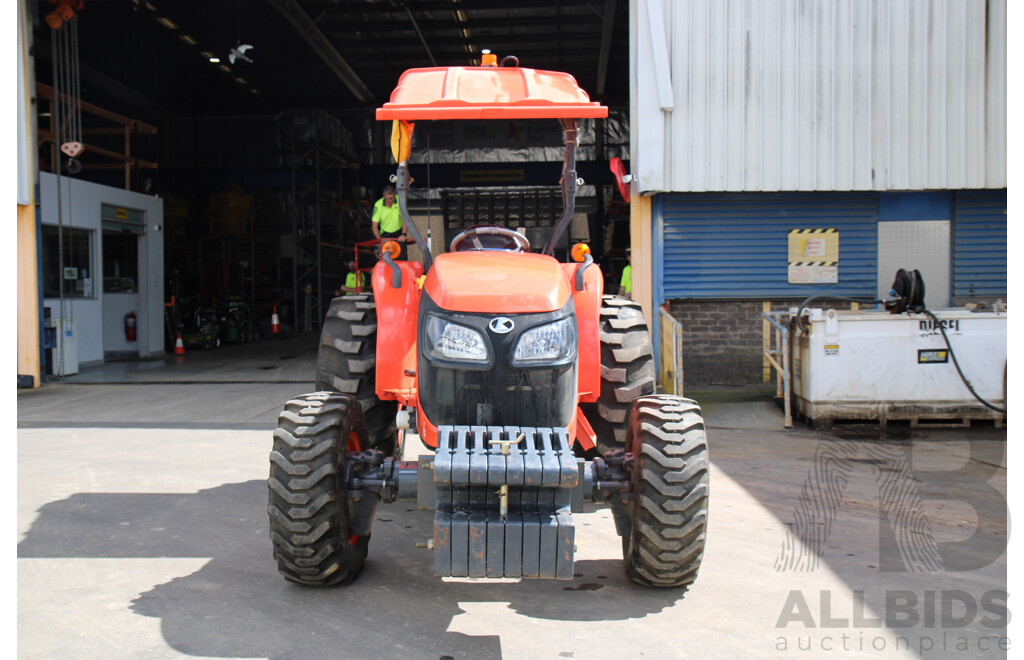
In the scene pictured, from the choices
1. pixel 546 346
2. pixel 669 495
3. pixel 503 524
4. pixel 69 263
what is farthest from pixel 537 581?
pixel 69 263

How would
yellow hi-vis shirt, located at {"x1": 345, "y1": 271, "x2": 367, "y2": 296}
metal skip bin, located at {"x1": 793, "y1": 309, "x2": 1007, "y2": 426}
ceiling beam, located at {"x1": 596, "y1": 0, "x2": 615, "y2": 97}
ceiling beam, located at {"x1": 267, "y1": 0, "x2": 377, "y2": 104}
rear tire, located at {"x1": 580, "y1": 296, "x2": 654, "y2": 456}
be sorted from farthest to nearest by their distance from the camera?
yellow hi-vis shirt, located at {"x1": 345, "y1": 271, "x2": 367, "y2": 296}, ceiling beam, located at {"x1": 267, "y1": 0, "x2": 377, "y2": 104}, ceiling beam, located at {"x1": 596, "y1": 0, "x2": 615, "y2": 97}, metal skip bin, located at {"x1": 793, "y1": 309, "x2": 1007, "y2": 426}, rear tire, located at {"x1": 580, "y1": 296, "x2": 654, "y2": 456}

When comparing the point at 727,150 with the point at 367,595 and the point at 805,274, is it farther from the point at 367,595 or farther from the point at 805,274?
the point at 367,595

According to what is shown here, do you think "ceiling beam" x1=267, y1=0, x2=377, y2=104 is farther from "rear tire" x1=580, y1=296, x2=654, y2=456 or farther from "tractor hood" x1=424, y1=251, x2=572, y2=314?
"tractor hood" x1=424, y1=251, x2=572, y2=314

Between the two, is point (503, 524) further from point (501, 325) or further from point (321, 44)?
point (321, 44)

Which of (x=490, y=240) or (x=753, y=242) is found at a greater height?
(x=753, y=242)

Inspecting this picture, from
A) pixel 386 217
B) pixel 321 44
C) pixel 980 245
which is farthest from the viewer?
pixel 321 44

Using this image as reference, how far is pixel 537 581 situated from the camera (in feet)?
14.6

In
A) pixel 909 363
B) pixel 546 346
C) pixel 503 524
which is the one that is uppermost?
pixel 546 346

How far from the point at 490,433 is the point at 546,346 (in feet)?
1.77

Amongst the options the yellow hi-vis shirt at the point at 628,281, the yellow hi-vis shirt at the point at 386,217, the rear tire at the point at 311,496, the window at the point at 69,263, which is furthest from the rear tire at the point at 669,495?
the window at the point at 69,263

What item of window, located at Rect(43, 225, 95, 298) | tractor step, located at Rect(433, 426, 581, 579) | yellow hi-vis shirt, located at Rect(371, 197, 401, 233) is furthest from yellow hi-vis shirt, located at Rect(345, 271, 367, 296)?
tractor step, located at Rect(433, 426, 581, 579)

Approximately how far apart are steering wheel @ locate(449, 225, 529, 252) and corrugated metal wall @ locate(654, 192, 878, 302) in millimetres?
6301

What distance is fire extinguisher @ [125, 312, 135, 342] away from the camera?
16.6m

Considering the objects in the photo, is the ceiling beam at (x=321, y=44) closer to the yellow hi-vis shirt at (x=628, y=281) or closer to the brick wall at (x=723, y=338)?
the yellow hi-vis shirt at (x=628, y=281)
